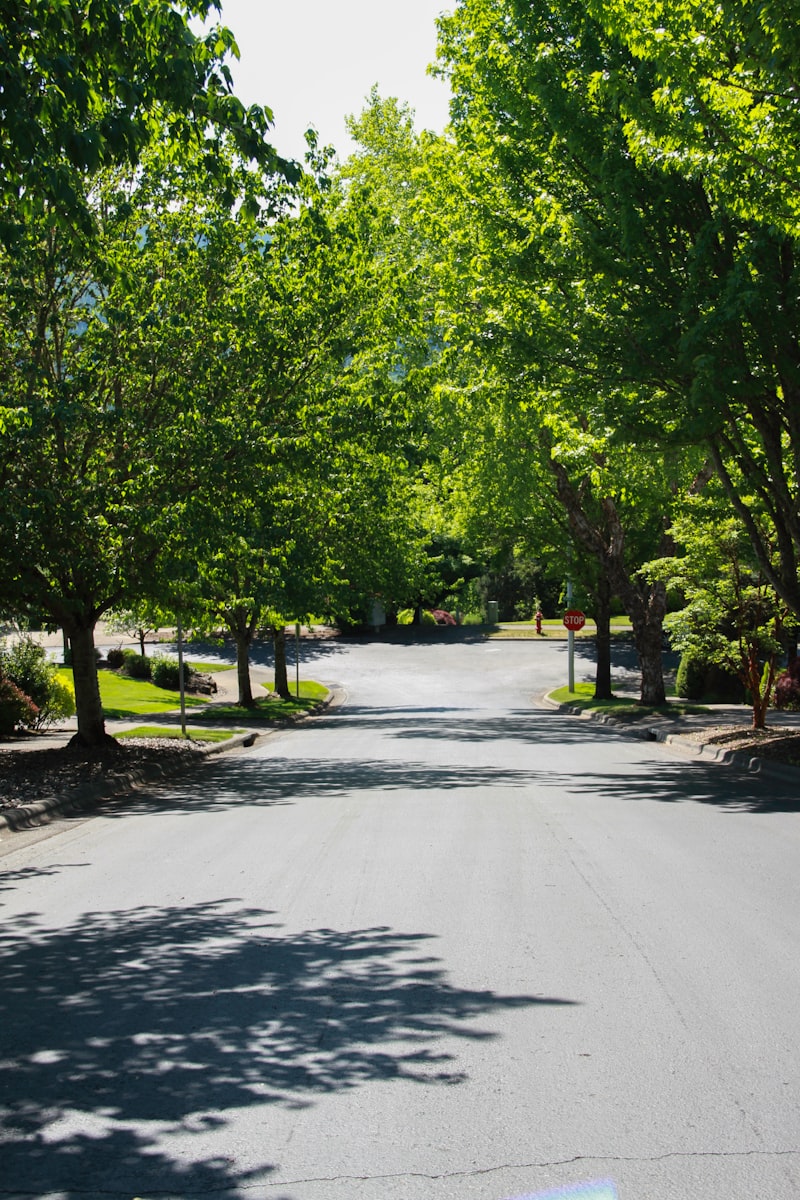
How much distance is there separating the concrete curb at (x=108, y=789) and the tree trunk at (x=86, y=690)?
4.03ft

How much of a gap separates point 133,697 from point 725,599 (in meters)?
22.9

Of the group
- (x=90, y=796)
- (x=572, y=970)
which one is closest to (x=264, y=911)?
(x=572, y=970)

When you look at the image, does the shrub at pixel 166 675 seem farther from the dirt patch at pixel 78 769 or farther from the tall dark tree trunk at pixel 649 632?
the dirt patch at pixel 78 769

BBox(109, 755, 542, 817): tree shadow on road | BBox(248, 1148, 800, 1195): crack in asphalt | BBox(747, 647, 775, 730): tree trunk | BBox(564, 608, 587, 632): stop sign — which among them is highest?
BBox(564, 608, 587, 632): stop sign

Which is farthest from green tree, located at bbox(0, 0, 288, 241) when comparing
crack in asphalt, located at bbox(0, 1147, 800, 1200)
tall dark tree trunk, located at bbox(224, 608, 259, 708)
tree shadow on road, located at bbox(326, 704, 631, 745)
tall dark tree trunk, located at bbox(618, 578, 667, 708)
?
tall dark tree trunk, located at bbox(224, 608, 259, 708)

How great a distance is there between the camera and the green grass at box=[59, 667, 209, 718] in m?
32.9

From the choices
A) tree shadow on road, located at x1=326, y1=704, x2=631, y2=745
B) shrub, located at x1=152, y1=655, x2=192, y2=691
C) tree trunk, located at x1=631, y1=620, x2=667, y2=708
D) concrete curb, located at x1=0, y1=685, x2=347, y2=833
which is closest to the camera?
concrete curb, located at x1=0, y1=685, x2=347, y2=833

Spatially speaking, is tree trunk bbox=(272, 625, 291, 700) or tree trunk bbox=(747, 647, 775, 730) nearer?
tree trunk bbox=(747, 647, 775, 730)

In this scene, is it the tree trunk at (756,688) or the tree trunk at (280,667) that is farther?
the tree trunk at (280,667)

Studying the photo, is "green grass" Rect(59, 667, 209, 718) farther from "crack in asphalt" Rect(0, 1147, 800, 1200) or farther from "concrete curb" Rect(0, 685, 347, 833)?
"crack in asphalt" Rect(0, 1147, 800, 1200)

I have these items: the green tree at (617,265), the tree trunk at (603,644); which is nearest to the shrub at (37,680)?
the green tree at (617,265)

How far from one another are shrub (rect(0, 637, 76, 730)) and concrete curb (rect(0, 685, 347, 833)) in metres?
4.24

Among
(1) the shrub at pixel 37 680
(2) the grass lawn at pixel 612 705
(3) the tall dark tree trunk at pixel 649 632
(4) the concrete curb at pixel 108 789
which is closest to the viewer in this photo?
(4) the concrete curb at pixel 108 789

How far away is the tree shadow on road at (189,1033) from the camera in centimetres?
411
